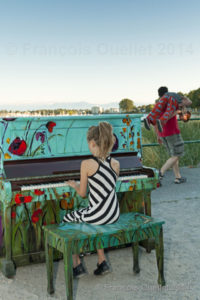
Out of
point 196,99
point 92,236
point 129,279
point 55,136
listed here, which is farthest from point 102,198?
point 196,99

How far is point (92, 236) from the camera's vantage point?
3.07m

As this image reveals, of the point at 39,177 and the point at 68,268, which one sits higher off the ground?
the point at 39,177

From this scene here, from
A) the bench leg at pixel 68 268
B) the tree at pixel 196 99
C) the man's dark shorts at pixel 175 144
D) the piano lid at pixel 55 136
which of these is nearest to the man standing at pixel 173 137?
the man's dark shorts at pixel 175 144

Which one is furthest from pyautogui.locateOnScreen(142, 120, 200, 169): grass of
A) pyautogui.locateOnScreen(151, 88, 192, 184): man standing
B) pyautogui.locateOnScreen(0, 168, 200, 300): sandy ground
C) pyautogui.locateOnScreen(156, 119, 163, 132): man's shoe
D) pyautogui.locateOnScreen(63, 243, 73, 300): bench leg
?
pyautogui.locateOnScreen(63, 243, 73, 300): bench leg

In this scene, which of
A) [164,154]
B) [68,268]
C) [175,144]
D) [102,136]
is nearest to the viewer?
[68,268]

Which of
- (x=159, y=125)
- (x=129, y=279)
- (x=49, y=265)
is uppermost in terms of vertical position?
(x=159, y=125)

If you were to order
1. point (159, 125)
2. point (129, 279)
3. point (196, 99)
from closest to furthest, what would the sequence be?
point (129, 279), point (159, 125), point (196, 99)

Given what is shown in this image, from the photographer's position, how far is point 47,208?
3852 millimetres

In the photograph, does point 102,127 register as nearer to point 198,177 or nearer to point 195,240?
point 195,240

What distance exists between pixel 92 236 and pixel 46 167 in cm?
97

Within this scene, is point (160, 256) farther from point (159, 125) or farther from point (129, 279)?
point (159, 125)

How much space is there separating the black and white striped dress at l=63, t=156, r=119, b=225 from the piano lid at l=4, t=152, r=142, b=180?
0.51 metres

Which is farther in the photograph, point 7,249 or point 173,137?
point 173,137

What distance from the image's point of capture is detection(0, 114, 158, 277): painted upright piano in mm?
3520
